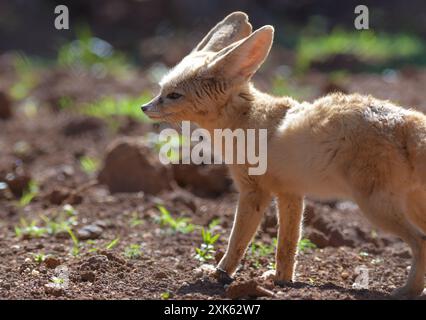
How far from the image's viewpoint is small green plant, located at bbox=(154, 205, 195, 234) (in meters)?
7.34

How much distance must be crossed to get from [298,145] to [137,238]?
7.13ft

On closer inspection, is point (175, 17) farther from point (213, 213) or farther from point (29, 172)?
point (213, 213)

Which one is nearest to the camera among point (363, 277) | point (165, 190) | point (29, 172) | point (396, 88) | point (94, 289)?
point (94, 289)

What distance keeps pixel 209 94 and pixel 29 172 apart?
3.97m

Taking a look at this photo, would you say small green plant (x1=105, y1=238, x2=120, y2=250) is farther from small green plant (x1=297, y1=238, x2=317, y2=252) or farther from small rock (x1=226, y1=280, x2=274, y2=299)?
small rock (x1=226, y1=280, x2=274, y2=299)

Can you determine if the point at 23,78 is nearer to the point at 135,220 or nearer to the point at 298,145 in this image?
the point at 135,220

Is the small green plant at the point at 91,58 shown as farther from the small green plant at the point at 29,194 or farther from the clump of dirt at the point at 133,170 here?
the clump of dirt at the point at 133,170

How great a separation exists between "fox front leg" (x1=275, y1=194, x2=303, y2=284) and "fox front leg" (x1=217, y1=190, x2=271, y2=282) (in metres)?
0.22

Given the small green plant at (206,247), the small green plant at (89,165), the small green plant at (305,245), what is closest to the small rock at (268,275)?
the small green plant at (206,247)

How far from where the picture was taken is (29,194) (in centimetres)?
867

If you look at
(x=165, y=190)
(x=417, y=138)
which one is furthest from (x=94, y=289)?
(x=165, y=190)

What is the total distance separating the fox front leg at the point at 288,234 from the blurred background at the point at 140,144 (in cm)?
21

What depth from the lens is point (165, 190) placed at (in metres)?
8.53

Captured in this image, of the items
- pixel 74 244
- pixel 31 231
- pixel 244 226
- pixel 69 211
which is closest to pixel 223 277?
pixel 244 226
